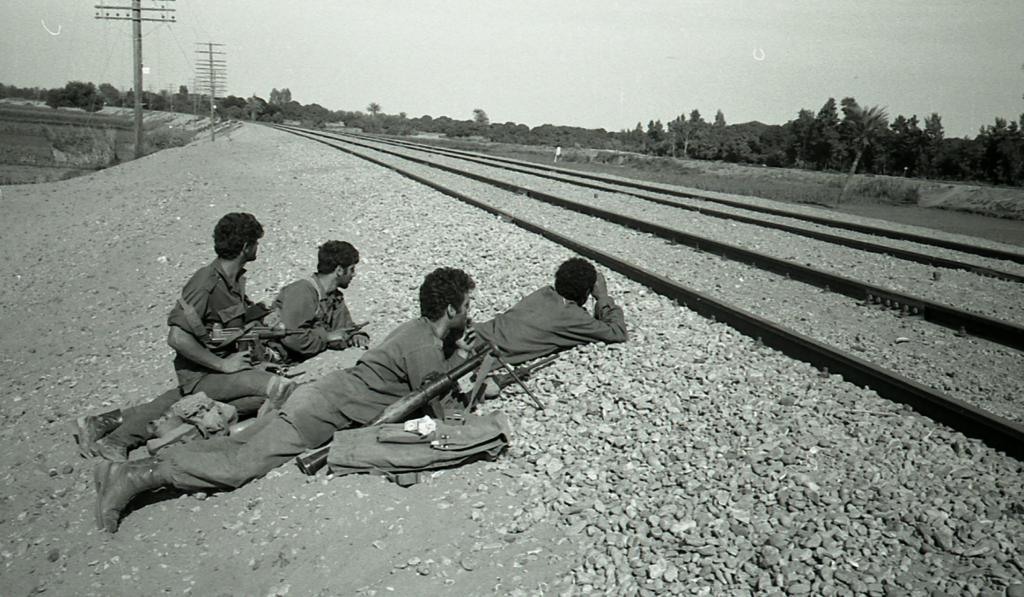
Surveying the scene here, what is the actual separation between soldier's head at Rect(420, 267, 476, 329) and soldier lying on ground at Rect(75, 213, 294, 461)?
4.75 feet

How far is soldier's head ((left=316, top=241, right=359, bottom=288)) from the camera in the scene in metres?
6.11

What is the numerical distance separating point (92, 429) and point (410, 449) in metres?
2.58

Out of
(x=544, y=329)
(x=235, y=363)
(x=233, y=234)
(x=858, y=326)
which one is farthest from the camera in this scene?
(x=858, y=326)

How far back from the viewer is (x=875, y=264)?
11250mm

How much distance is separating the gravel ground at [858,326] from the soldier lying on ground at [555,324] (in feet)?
7.93

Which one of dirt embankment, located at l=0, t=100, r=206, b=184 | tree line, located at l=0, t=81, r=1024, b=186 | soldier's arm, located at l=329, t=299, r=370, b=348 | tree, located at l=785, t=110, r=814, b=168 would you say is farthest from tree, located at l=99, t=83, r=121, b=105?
soldier's arm, located at l=329, t=299, r=370, b=348

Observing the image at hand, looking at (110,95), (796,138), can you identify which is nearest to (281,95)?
(110,95)

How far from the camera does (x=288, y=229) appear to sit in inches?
512

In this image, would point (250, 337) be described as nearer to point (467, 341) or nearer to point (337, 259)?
point (337, 259)

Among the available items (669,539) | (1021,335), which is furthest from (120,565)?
(1021,335)

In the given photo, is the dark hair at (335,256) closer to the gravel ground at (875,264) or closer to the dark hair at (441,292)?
the dark hair at (441,292)

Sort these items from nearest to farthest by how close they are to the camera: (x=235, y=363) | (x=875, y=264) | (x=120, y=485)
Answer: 1. (x=120, y=485)
2. (x=235, y=363)
3. (x=875, y=264)

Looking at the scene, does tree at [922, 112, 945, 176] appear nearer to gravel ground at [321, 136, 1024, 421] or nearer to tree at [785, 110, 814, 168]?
tree at [785, 110, 814, 168]

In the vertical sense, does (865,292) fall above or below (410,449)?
above
